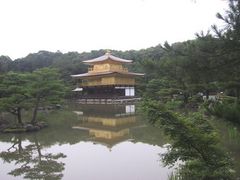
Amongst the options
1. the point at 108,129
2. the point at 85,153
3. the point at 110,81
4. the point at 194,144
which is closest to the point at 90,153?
the point at 85,153

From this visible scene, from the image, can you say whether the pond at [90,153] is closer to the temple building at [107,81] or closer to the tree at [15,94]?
the tree at [15,94]

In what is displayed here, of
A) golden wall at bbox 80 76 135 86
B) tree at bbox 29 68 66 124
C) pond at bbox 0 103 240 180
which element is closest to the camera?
pond at bbox 0 103 240 180

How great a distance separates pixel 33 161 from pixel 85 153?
5.05ft

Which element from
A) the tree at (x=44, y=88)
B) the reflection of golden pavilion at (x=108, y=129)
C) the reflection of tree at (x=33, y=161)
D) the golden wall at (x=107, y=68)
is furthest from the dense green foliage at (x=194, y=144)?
the golden wall at (x=107, y=68)

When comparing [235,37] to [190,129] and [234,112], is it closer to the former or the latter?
[190,129]

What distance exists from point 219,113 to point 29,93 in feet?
43.0

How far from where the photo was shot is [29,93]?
1538 centimetres

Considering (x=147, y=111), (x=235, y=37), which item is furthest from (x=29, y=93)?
(x=235, y=37)

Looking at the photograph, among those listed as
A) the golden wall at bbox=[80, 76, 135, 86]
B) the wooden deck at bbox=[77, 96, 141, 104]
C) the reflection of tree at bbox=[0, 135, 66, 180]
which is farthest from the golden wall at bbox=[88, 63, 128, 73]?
the reflection of tree at bbox=[0, 135, 66, 180]

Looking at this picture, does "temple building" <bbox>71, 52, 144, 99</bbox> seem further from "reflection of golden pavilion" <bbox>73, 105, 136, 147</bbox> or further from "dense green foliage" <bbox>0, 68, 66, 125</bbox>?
"dense green foliage" <bbox>0, 68, 66, 125</bbox>

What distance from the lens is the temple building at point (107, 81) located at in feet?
112

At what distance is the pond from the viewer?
763cm

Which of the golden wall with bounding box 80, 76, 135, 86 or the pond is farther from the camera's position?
the golden wall with bounding box 80, 76, 135, 86

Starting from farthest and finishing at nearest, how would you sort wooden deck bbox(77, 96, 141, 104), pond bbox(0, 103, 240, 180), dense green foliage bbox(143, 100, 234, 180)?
wooden deck bbox(77, 96, 141, 104)
pond bbox(0, 103, 240, 180)
dense green foliage bbox(143, 100, 234, 180)
